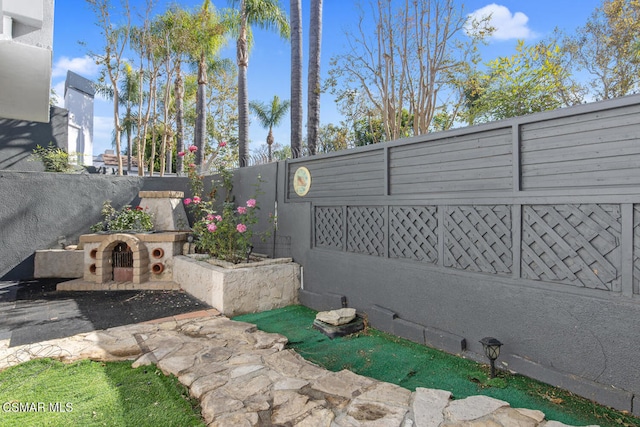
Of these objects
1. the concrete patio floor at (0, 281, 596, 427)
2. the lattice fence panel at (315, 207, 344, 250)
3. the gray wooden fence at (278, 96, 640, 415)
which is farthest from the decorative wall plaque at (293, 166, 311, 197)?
the concrete patio floor at (0, 281, 596, 427)

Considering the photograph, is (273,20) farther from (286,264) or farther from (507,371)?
(507,371)

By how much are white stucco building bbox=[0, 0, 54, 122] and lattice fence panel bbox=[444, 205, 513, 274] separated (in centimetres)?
382

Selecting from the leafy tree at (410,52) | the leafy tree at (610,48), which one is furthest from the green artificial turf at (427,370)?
the leafy tree at (610,48)

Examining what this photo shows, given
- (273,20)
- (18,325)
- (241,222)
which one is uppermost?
(273,20)

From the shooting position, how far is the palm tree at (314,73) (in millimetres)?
8164

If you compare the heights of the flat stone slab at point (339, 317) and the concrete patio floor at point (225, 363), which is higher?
the flat stone slab at point (339, 317)

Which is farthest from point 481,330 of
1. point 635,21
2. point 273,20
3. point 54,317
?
point 273,20

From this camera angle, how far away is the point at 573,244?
2631mm

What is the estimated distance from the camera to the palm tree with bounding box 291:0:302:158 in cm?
864

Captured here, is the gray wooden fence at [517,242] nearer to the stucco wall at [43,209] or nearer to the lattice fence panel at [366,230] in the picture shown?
the lattice fence panel at [366,230]

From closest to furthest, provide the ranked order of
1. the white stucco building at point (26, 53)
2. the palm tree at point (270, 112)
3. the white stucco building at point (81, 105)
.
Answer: the white stucco building at point (26, 53)
the white stucco building at point (81, 105)
the palm tree at point (270, 112)

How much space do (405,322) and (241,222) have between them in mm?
3146

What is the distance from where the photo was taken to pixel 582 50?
7301 mm
